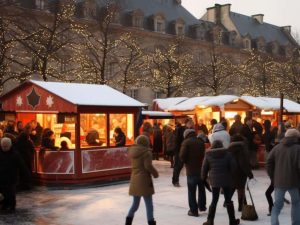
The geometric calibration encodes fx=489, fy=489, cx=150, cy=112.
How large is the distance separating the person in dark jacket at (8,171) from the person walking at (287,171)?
514 cm

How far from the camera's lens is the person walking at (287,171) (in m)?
7.09

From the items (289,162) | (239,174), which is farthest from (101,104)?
(289,162)

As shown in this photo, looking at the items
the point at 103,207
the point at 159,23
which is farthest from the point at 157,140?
the point at 159,23

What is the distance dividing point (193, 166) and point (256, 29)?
172 feet

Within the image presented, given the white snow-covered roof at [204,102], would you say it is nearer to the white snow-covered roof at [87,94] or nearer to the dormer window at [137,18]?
the white snow-covered roof at [87,94]

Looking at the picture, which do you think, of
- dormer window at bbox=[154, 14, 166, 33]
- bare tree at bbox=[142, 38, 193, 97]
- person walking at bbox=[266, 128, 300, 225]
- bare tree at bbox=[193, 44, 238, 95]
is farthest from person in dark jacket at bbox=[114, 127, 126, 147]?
dormer window at bbox=[154, 14, 166, 33]

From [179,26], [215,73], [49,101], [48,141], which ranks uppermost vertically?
[179,26]

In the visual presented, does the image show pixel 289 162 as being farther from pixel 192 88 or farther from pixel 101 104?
pixel 192 88

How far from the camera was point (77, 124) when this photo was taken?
44.2ft

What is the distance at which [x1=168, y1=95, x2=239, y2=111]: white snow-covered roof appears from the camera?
2075 cm

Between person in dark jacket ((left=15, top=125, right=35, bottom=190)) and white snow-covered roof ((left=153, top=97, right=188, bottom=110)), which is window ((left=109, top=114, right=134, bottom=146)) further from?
white snow-covered roof ((left=153, top=97, right=188, bottom=110))

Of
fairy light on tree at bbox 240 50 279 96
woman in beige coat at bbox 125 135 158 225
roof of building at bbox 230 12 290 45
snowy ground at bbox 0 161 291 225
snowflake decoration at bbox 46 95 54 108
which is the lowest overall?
snowy ground at bbox 0 161 291 225

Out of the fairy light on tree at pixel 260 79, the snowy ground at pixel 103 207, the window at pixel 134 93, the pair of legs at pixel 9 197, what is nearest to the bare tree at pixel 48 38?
the snowy ground at pixel 103 207

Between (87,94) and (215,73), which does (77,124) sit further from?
(215,73)
